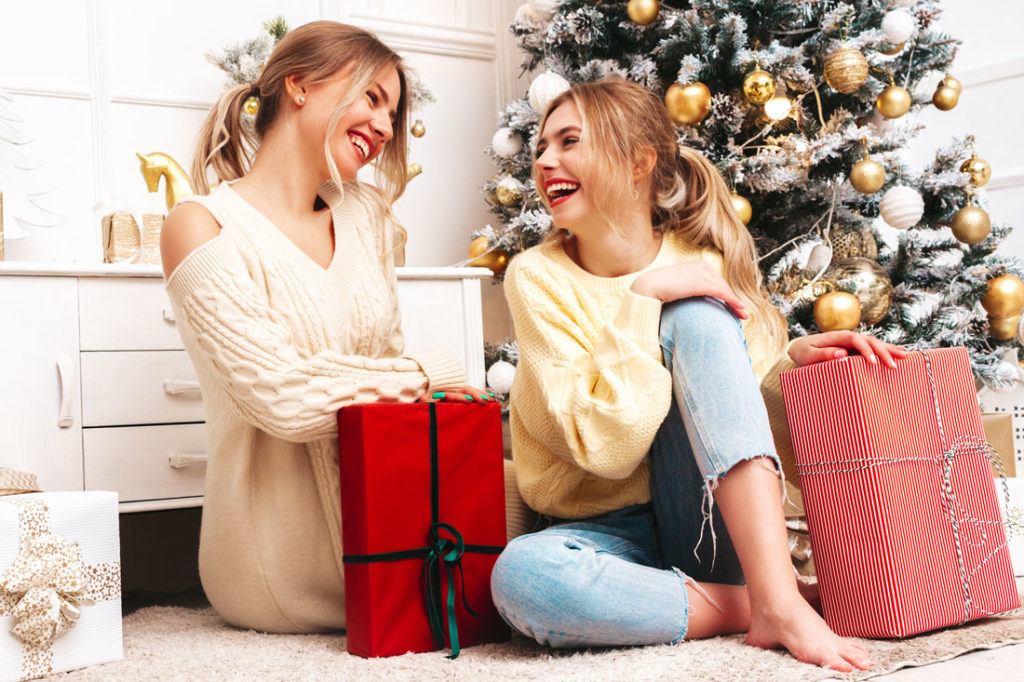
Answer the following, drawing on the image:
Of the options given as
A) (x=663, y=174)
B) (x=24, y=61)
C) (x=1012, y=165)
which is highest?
(x=24, y=61)

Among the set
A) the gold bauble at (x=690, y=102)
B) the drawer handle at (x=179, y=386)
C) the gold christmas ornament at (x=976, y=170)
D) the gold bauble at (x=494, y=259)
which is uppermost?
the gold bauble at (x=690, y=102)

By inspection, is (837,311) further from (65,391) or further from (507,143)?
(65,391)

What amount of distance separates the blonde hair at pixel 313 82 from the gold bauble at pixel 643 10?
76 centimetres

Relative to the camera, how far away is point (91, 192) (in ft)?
7.38

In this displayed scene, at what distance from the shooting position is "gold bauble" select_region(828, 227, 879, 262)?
2.18 m

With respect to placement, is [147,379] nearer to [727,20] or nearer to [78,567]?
[78,567]

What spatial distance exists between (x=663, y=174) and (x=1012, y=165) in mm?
1901

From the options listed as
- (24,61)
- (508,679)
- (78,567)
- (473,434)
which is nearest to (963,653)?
(508,679)

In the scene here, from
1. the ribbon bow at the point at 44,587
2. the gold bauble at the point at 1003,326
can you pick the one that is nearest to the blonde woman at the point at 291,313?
the ribbon bow at the point at 44,587

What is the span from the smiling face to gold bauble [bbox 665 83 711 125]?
1.82ft

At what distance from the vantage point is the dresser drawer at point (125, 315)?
5.65 feet

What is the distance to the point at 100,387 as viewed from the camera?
1.73m

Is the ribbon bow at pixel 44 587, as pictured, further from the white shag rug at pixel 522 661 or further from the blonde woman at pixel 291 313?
the blonde woman at pixel 291 313

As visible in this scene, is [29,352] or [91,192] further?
[91,192]
